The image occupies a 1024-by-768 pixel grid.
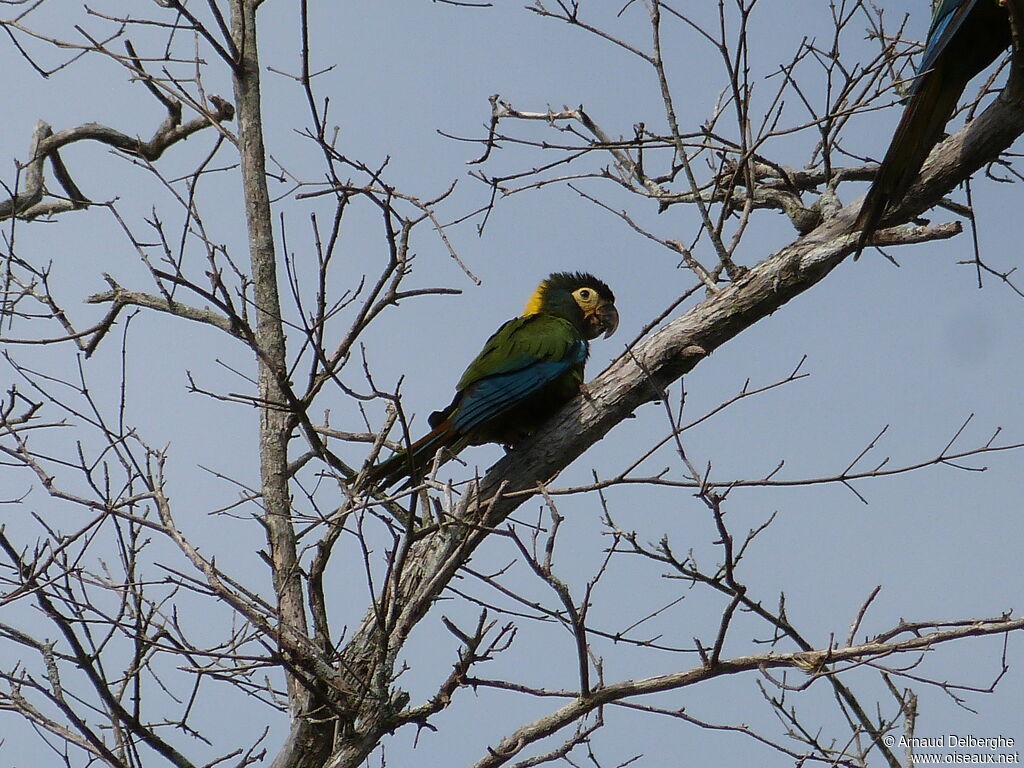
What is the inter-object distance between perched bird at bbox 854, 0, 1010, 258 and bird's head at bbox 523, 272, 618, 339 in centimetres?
154

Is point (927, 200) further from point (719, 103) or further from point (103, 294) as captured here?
point (103, 294)

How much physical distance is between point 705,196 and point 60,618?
328 cm

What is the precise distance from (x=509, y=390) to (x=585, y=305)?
106 centimetres

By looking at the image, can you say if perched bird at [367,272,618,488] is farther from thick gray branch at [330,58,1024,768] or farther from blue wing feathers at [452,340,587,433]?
thick gray branch at [330,58,1024,768]

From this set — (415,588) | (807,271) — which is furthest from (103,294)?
(807,271)

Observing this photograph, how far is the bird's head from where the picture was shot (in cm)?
530

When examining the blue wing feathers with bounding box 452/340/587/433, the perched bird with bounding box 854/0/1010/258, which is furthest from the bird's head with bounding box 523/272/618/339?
Answer: the perched bird with bounding box 854/0/1010/258

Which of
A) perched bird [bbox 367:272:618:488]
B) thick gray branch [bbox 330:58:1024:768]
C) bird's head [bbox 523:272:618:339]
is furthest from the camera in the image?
bird's head [bbox 523:272:618:339]

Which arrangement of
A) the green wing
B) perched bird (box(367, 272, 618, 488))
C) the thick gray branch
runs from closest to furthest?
the thick gray branch, perched bird (box(367, 272, 618, 488)), the green wing

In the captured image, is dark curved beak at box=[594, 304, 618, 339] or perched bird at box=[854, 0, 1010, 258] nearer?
perched bird at box=[854, 0, 1010, 258]

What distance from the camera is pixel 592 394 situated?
4320 millimetres

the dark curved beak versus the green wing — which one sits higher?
the dark curved beak

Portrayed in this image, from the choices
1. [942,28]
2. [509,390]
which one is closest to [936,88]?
[942,28]

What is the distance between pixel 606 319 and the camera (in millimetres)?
5340
